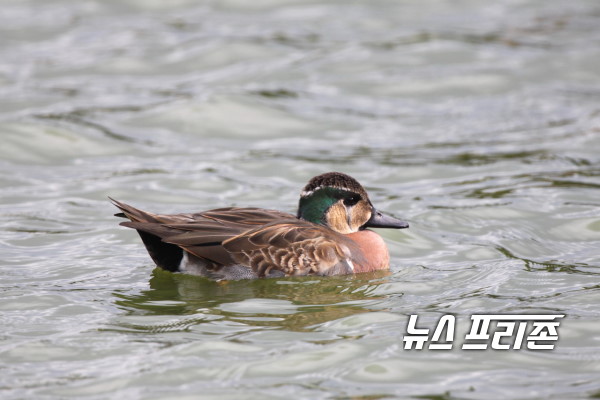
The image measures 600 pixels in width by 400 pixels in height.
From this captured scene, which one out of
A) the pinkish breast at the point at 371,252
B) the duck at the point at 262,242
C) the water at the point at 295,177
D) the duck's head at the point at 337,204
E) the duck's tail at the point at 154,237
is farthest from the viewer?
the duck's head at the point at 337,204

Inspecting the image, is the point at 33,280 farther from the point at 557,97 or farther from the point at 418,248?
the point at 557,97

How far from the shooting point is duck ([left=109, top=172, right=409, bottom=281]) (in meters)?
8.90

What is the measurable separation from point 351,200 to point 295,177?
3.31m

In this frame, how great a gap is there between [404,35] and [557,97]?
336 cm

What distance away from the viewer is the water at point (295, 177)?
23.6 feet

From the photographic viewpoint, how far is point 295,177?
12.8 m

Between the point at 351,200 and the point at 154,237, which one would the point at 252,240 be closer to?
the point at 154,237

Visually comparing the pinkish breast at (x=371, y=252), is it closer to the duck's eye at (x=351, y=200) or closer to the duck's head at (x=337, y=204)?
the duck's head at (x=337, y=204)

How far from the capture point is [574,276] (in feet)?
30.3

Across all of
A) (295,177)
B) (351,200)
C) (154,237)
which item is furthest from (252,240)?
(295,177)

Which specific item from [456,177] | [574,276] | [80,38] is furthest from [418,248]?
[80,38]

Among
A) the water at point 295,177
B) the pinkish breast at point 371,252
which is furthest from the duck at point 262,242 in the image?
the water at point 295,177

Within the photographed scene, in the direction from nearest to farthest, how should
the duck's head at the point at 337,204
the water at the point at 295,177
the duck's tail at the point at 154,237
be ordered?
the water at the point at 295,177 → the duck's tail at the point at 154,237 → the duck's head at the point at 337,204

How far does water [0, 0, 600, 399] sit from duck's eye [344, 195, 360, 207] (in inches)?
28.5
